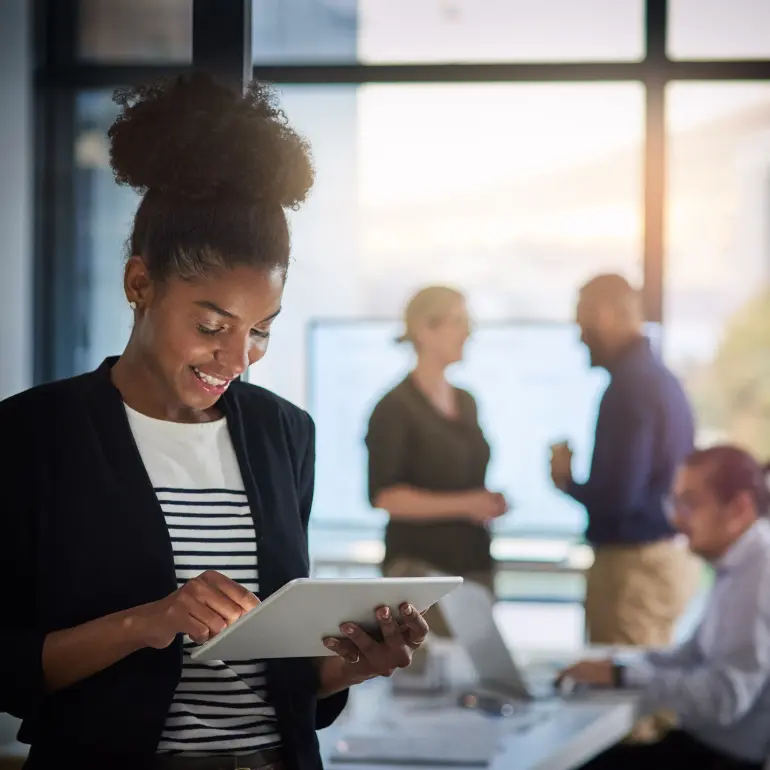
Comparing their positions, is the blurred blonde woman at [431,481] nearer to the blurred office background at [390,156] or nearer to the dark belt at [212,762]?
the blurred office background at [390,156]

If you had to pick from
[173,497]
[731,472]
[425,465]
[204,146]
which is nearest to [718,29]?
[425,465]

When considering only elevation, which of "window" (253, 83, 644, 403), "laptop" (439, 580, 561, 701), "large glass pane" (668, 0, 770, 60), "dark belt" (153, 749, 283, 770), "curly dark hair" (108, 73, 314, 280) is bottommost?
"laptop" (439, 580, 561, 701)

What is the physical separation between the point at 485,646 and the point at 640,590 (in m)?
1.13

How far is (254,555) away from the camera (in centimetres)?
143

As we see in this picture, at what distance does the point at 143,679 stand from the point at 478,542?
2.49m

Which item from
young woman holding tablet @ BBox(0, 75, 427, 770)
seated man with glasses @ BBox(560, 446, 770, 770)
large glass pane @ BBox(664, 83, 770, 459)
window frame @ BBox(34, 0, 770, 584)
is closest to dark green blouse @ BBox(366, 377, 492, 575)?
seated man with glasses @ BBox(560, 446, 770, 770)

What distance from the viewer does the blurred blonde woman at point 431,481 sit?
3.69 metres

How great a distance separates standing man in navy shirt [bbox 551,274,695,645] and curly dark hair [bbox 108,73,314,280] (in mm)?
2299

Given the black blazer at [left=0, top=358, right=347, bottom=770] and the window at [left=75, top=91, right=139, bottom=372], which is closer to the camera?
Answer: the black blazer at [left=0, top=358, right=347, bottom=770]

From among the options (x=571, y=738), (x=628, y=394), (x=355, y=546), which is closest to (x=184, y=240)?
(x=571, y=738)

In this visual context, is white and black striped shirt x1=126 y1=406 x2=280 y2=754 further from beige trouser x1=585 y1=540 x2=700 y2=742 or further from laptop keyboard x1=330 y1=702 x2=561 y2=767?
beige trouser x1=585 y1=540 x2=700 y2=742

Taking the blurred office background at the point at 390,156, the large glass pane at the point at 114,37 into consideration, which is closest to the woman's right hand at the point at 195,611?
the large glass pane at the point at 114,37

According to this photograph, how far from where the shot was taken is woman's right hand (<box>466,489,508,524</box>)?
3.67 m

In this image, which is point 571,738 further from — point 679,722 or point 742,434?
point 742,434
